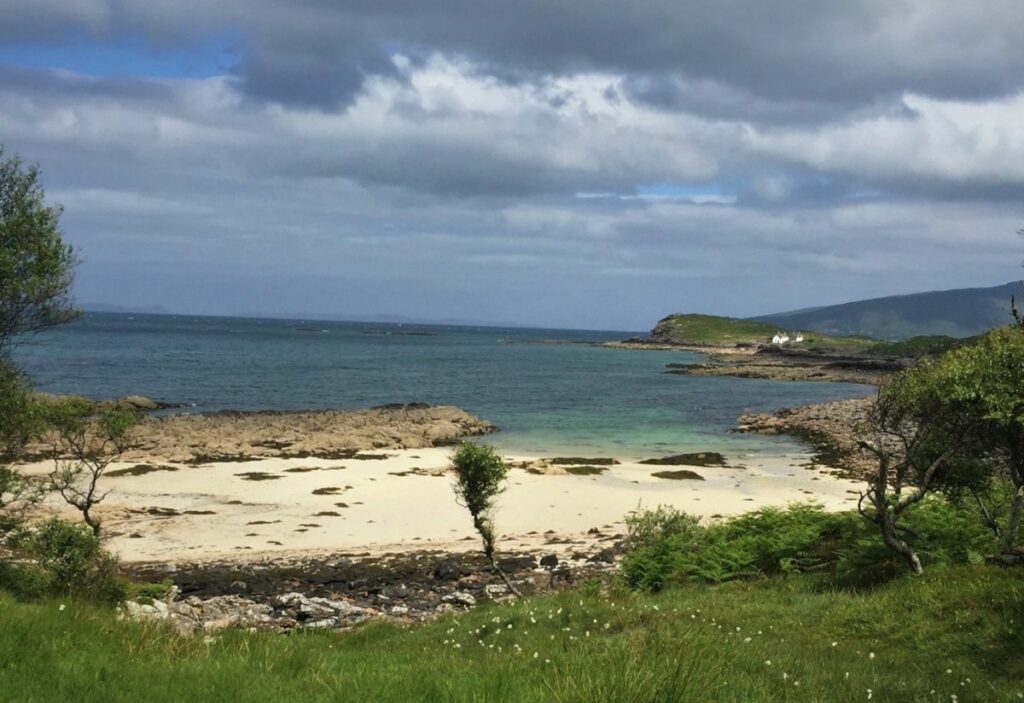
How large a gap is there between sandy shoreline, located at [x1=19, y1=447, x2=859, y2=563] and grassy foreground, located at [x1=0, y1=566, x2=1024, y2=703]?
1407 cm

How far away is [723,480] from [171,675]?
118 ft

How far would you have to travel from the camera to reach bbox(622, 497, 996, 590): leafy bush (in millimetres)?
14570

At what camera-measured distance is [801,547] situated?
17422 millimetres

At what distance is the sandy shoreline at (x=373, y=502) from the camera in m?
26.6

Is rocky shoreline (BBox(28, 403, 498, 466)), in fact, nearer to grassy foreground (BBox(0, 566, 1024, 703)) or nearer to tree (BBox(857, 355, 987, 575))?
grassy foreground (BBox(0, 566, 1024, 703))

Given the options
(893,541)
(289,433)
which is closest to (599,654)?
Result: (893,541)

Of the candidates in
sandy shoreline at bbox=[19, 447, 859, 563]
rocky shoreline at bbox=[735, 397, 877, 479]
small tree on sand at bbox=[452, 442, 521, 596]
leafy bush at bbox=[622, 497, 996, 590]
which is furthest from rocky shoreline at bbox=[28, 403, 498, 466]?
leafy bush at bbox=[622, 497, 996, 590]

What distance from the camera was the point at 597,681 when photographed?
577 cm

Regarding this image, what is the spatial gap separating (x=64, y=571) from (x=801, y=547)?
15.7 m

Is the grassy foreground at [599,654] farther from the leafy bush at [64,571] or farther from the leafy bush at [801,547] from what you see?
the leafy bush at [64,571]

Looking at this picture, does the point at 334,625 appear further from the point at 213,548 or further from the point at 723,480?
the point at 723,480

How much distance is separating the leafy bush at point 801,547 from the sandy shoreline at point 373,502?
7.76 meters

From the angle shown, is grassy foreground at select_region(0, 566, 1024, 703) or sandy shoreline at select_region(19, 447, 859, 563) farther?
sandy shoreline at select_region(19, 447, 859, 563)

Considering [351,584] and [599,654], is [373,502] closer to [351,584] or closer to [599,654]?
[351,584]
